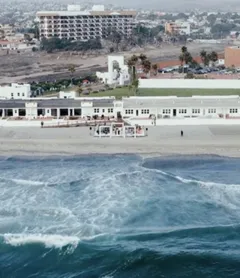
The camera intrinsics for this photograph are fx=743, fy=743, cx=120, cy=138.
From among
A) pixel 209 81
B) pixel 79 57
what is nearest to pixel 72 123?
pixel 209 81

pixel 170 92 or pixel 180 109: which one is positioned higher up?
pixel 180 109

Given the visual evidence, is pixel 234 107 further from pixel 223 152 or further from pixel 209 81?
pixel 209 81

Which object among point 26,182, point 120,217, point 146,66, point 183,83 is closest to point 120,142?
point 26,182

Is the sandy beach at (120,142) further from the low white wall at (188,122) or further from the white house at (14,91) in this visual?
the white house at (14,91)

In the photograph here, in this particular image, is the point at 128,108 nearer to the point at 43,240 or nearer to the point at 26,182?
the point at 26,182

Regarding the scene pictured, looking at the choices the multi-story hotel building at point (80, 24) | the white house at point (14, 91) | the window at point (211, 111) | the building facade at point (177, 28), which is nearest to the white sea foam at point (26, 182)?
the window at point (211, 111)

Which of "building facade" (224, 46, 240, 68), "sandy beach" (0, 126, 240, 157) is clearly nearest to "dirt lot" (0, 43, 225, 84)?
"building facade" (224, 46, 240, 68)
